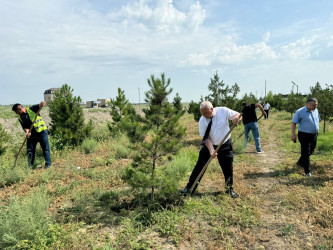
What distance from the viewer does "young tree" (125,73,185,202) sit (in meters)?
3.46

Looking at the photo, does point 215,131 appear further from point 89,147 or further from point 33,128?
point 89,147

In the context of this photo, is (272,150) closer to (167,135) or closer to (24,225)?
(167,135)

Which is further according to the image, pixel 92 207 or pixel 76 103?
pixel 76 103

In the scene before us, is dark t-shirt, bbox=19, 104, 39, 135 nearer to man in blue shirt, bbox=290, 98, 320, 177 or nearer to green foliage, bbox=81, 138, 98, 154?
green foliage, bbox=81, 138, 98, 154

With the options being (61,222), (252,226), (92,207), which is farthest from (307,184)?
(61,222)

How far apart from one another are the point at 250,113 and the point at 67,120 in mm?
7116

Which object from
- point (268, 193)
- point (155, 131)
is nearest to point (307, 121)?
point (268, 193)

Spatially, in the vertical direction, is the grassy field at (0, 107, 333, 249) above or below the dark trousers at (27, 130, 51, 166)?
below

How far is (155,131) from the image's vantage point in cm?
347

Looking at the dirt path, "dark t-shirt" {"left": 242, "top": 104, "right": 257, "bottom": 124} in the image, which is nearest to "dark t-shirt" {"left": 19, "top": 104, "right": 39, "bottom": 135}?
the dirt path

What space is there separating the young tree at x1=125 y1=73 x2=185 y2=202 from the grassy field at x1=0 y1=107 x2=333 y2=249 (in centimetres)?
41

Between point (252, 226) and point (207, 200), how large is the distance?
918mm

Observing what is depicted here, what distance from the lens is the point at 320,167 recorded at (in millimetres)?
5602

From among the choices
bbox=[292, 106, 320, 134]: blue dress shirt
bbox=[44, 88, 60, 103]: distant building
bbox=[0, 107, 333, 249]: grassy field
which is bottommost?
bbox=[0, 107, 333, 249]: grassy field
